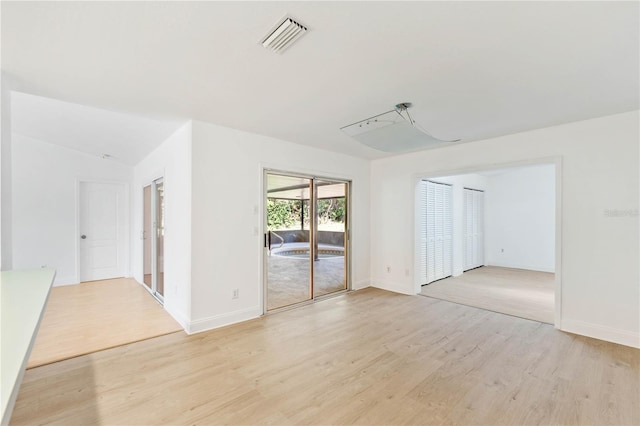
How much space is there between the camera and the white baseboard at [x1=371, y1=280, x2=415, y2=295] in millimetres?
4841

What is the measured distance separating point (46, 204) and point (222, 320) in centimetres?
450

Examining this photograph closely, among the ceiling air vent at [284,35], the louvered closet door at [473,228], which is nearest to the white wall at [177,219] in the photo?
the ceiling air vent at [284,35]

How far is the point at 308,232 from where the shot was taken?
4.61m

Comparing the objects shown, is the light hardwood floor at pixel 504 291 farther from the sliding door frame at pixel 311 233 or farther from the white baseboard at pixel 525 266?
the sliding door frame at pixel 311 233

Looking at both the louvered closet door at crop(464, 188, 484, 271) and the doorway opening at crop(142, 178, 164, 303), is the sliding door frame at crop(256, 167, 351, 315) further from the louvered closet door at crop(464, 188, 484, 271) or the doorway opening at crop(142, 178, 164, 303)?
the louvered closet door at crop(464, 188, 484, 271)

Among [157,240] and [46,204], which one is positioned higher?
[46,204]

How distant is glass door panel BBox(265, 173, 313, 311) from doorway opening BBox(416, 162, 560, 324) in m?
1.92

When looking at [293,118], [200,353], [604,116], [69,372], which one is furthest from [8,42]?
[604,116]

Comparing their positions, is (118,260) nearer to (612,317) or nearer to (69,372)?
(69,372)

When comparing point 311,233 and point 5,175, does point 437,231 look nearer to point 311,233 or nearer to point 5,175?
point 311,233

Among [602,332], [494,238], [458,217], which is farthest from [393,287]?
[494,238]

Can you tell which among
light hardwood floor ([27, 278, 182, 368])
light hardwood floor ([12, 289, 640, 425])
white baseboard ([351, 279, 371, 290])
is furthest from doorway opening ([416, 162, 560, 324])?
light hardwood floor ([27, 278, 182, 368])

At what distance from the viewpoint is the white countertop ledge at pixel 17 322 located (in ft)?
2.29

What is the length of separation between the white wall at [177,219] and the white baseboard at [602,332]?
174 inches
